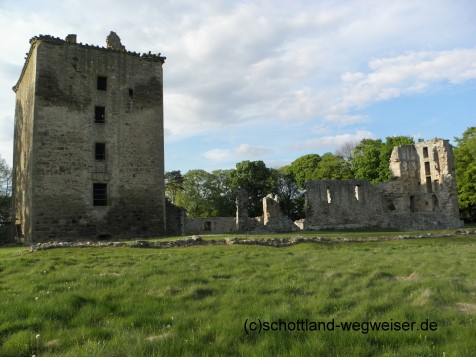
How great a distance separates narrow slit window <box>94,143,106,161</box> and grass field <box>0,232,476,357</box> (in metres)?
14.9

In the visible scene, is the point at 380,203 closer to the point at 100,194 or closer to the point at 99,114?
the point at 100,194

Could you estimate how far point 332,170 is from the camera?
5916 cm

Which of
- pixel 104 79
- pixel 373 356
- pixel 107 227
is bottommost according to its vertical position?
pixel 373 356

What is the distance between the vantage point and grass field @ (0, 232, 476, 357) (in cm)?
477

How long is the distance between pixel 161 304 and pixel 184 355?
7.11 ft

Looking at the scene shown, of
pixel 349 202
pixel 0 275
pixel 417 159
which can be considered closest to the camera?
pixel 0 275

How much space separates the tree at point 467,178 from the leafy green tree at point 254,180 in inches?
853

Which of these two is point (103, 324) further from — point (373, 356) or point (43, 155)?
point (43, 155)

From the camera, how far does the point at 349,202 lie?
35781 millimetres

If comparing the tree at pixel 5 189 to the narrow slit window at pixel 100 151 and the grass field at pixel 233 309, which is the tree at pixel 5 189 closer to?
the narrow slit window at pixel 100 151

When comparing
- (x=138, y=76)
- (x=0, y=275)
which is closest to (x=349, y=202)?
(x=138, y=76)

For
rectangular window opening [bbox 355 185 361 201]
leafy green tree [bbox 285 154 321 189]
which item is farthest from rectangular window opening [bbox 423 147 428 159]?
leafy green tree [bbox 285 154 321 189]

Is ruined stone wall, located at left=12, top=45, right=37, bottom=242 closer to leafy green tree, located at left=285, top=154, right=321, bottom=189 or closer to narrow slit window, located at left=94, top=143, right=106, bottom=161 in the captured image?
narrow slit window, located at left=94, top=143, right=106, bottom=161

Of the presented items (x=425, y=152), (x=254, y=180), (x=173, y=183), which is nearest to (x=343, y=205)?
(x=425, y=152)
